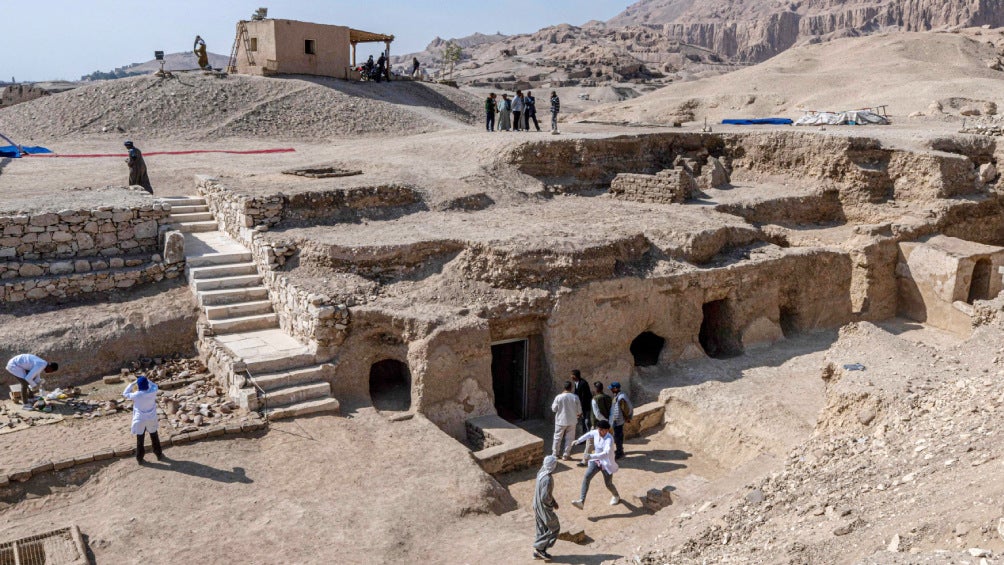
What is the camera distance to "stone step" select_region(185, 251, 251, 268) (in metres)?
12.7

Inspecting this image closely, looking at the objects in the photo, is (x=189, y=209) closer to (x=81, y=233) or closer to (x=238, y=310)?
(x=81, y=233)

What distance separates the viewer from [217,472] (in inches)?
340

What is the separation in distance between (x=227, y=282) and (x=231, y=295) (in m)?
0.34

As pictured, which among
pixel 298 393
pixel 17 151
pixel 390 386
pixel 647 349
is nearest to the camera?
pixel 298 393

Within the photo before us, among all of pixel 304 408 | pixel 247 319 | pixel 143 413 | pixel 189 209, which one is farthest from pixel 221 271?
pixel 143 413

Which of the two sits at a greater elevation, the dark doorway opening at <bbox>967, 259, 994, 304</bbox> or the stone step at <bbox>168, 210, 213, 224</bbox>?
the stone step at <bbox>168, 210, 213, 224</bbox>

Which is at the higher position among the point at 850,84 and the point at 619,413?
the point at 850,84

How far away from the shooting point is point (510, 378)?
12.4 m

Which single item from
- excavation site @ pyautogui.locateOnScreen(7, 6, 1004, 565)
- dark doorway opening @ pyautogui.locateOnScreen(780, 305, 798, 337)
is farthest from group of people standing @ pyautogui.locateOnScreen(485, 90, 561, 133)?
dark doorway opening @ pyautogui.locateOnScreen(780, 305, 798, 337)

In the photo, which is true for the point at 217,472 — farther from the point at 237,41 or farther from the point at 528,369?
the point at 237,41

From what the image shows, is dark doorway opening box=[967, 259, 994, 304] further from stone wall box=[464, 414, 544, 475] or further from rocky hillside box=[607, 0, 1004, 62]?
rocky hillside box=[607, 0, 1004, 62]

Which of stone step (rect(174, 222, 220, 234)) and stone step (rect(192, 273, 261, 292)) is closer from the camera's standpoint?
stone step (rect(192, 273, 261, 292))

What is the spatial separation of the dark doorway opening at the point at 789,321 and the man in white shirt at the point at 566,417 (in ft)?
19.6

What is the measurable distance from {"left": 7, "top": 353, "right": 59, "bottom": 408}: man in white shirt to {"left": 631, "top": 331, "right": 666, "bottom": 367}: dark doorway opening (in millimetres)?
8957
